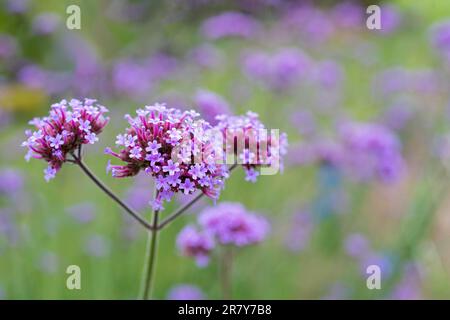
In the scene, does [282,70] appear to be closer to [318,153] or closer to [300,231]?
[318,153]

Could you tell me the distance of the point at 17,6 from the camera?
8.75 feet

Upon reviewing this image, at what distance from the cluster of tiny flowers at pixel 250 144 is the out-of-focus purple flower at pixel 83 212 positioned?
3.82 ft

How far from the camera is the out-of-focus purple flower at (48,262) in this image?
1683 mm

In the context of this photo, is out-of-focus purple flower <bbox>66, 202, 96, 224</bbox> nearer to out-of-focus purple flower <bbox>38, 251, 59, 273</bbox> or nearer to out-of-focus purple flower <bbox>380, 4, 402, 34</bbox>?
out-of-focus purple flower <bbox>38, 251, 59, 273</bbox>

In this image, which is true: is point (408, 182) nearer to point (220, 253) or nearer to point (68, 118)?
point (220, 253)

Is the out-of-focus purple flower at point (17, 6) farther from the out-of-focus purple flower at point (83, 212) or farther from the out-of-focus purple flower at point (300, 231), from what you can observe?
the out-of-focus purple flower at point (300, 231)

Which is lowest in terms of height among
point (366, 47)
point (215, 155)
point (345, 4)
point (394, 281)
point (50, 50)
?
point (394, 281)

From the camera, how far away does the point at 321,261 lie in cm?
238

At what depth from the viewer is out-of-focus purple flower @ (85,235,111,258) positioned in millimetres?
1814

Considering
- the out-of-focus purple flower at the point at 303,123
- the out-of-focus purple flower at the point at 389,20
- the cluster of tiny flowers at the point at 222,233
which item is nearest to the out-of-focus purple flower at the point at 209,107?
the cluster of tiny flowers at the point at 222,233

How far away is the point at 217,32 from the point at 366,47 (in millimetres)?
1090

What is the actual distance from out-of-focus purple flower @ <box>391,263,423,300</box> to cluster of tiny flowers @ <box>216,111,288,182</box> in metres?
1.07

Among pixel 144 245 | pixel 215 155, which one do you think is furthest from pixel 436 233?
pixel 215 155

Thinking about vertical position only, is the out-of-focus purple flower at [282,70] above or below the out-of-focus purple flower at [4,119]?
above
